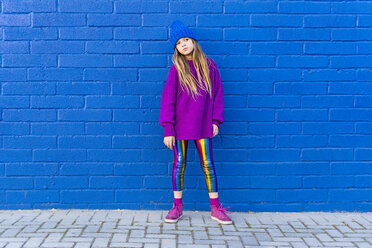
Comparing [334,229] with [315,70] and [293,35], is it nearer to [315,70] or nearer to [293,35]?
[315,70]

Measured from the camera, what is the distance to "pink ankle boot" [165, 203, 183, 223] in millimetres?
3635

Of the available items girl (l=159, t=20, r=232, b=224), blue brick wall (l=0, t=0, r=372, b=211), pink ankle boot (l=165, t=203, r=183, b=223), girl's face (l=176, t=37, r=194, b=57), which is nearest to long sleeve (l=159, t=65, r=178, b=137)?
girl (l=159, t=20, r=232, b=224)

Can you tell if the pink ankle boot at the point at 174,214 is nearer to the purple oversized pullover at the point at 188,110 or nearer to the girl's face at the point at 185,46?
the purple oversized pullover at the point at 188,110

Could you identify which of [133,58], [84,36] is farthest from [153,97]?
[84,36]

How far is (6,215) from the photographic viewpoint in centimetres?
382

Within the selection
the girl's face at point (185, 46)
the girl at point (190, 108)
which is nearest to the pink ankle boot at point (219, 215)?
the girl at point (190, 108)

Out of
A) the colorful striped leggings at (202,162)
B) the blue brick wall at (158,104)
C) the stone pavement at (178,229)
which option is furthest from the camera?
the blue brick wall at (158,104)

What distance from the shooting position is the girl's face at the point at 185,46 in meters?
3.56

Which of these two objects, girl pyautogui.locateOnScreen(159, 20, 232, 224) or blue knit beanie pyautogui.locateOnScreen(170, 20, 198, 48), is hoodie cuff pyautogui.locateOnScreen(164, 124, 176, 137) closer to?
girl pyautogui.locateOnScreen(159, 20, 232, 224)

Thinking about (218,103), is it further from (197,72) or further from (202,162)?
(202,162)

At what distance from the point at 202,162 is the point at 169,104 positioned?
2.22 feet

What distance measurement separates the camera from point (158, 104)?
3.92 m

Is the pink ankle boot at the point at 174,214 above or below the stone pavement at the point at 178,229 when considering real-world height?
above

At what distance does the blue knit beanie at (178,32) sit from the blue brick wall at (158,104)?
276 millimetres
